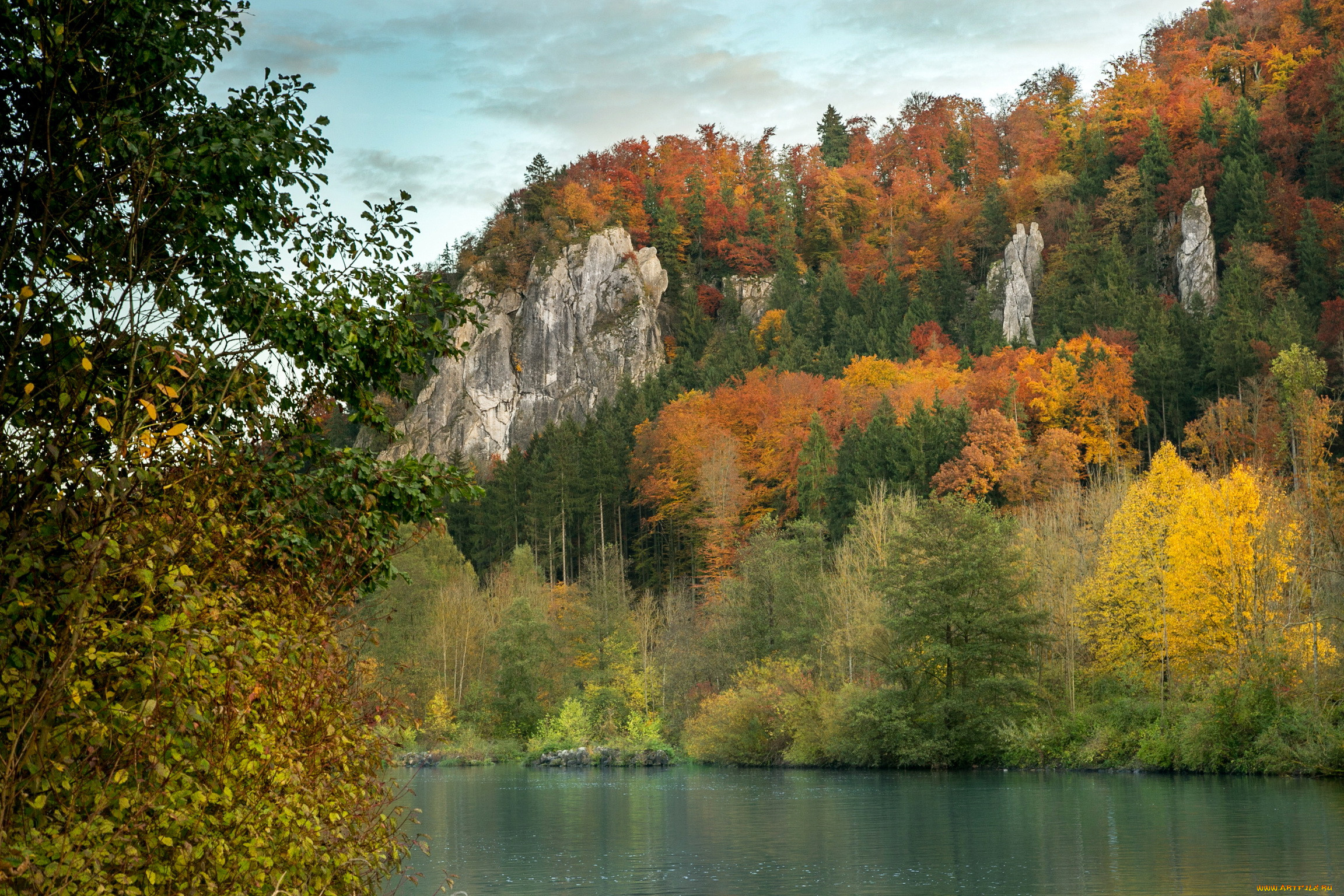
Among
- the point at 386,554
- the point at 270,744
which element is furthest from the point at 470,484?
the point at 270,744

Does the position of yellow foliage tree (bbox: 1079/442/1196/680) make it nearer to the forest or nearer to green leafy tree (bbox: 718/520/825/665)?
the forest

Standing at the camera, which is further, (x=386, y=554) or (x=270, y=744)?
(x=386, y=554)

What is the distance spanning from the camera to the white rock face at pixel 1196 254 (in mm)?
82438

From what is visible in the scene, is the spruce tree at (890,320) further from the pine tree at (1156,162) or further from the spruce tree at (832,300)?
the pine tree at (1156,162)

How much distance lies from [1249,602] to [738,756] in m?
21.8

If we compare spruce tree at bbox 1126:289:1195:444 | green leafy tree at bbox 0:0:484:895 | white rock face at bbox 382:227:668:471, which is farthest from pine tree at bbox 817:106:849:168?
green leafy tree at bbox 0:0:484:895

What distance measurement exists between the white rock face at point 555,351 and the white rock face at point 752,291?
23.6 ft

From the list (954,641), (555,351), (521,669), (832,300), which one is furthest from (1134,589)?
(555,351)

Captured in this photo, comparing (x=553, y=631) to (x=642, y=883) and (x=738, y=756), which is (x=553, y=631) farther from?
(x=642, y=883)

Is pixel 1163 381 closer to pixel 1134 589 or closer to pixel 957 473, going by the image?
pixel 957 473

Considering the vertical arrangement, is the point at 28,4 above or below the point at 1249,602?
above

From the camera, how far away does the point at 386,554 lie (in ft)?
31.1

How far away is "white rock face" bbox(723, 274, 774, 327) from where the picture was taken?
402ft

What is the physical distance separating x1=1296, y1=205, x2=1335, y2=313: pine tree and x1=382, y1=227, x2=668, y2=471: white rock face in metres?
59.9
